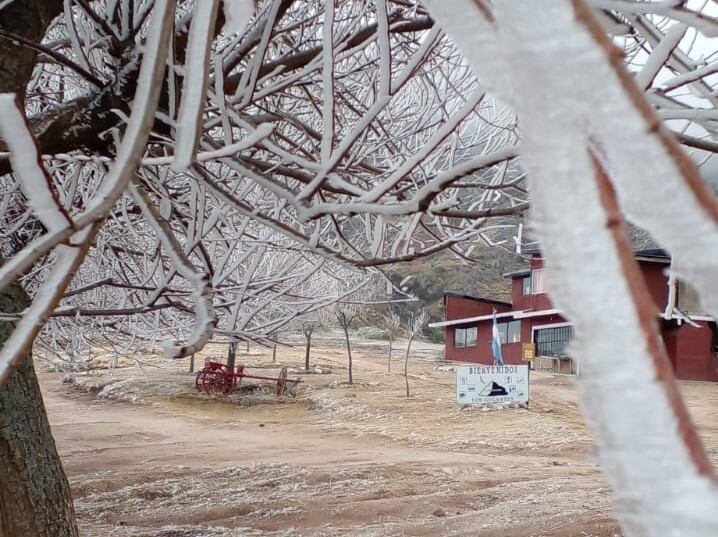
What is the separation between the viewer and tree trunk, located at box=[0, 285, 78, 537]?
306 cm

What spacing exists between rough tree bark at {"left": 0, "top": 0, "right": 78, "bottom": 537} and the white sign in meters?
14.4

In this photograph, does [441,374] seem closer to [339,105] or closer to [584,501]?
[584,501]

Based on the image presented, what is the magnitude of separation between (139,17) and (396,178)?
1474 mm

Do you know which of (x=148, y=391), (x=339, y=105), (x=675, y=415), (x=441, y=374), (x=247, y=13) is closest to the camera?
(x=675, y=415)

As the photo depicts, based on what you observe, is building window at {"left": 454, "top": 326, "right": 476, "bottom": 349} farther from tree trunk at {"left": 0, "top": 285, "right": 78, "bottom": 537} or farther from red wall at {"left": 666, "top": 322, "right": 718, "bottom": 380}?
tree trunk at {"left": 0, "top": 285, "right": 78, "bottom": 537}

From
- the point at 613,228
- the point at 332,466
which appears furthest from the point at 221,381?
the point at 613,228

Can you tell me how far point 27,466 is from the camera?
3.13 metres

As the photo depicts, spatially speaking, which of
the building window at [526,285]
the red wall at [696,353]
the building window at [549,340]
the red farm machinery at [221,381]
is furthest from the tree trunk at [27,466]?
the building window at [526,285]

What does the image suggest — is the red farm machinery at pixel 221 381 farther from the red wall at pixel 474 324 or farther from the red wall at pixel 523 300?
the red wall at pixel 474 324

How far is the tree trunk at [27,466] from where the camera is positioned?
3.06 meters

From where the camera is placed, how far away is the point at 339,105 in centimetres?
421

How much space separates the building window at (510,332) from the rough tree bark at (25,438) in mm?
27395

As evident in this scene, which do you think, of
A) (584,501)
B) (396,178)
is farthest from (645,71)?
(584,501)

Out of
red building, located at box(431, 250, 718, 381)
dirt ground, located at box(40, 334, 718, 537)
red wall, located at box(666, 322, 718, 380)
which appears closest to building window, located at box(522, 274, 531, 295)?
red building, located at box(431, 250, 718, 381)
